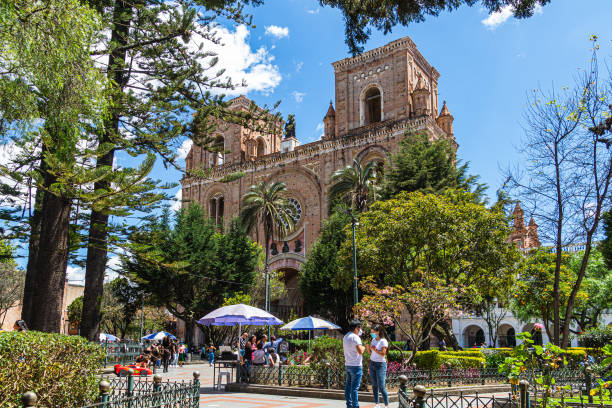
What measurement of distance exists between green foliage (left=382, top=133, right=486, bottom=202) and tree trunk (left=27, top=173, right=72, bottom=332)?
49.4ft

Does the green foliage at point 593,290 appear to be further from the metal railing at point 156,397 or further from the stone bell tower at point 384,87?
the metal railing at point 156,397

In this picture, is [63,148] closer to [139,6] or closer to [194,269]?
[139,6]

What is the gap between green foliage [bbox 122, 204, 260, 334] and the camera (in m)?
25.6

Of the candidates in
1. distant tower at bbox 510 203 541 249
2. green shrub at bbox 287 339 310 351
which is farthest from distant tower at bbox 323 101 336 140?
distant tower at bbox 510 203 541 249

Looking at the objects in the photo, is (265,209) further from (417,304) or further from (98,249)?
(98,249)

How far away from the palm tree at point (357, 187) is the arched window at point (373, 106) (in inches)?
302

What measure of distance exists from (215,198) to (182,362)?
51.2ft

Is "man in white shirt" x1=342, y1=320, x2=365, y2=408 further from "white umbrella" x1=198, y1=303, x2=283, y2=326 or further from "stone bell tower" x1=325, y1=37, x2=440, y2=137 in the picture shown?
"stone bell tower" x1=325, y1=37, x2=440, y2=137

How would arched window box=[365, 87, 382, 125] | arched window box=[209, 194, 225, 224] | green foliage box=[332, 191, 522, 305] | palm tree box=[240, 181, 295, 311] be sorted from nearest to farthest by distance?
green foliage box=[332, 191, 522, 305] < palm tree box=[240, 181, 295, 311] < arched window box=[365, 87, 382, 125] < arched window box=[209, 194, 225, 224]

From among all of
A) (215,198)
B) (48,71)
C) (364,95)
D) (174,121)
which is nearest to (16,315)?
(215,198)

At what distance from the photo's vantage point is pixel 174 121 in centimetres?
1184

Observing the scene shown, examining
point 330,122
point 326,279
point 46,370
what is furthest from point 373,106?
point 46,370

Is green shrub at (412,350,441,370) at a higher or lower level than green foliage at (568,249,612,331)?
lower

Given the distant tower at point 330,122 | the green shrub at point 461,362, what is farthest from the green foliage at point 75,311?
the green shrub at point 461,362
